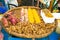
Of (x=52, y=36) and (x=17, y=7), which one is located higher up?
(x=17, y=7)

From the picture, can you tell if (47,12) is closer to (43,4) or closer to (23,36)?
(43,4)

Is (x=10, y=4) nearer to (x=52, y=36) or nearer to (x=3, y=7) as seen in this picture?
(x=3, y=7)

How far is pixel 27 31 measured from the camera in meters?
1.05

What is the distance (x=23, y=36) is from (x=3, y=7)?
0.37 metres

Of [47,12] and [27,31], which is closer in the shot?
[27,31]

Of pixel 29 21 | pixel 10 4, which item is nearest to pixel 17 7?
Result: pixel 10 4

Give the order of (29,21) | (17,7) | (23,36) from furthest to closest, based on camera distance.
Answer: (17,7), (29,21), (23,36)

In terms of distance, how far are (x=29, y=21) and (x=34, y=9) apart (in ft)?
0.57

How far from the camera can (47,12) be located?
4.09 feet

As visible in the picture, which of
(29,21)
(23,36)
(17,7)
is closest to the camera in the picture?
(23,36)

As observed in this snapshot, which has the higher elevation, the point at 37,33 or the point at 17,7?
the point at 17,7

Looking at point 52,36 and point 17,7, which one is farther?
point 17,7

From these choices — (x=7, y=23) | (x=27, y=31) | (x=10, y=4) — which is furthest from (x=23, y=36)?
(x=10, y=4)

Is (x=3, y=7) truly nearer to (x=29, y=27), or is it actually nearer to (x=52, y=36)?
(x=29, y=27)
